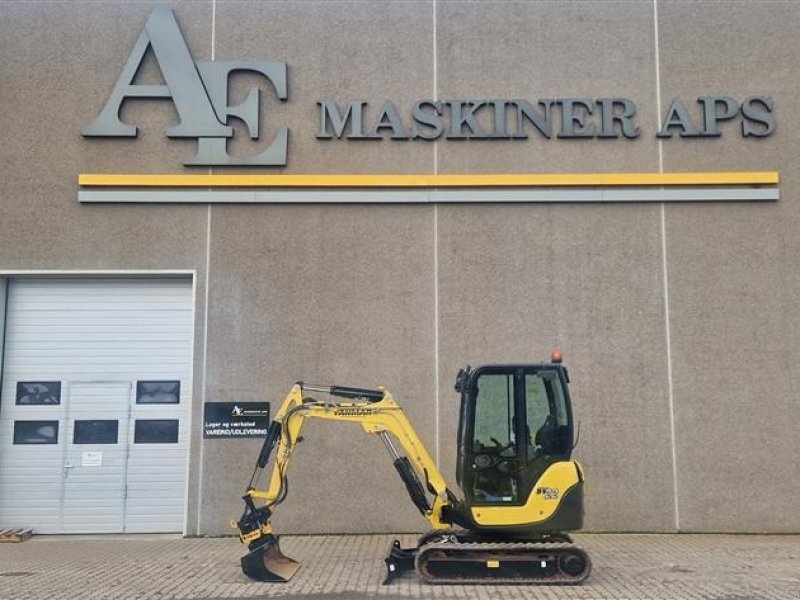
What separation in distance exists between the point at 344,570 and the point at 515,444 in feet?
7.74

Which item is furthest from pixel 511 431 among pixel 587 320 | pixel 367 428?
pixel 587 320

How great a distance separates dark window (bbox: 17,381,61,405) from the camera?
11.0 m

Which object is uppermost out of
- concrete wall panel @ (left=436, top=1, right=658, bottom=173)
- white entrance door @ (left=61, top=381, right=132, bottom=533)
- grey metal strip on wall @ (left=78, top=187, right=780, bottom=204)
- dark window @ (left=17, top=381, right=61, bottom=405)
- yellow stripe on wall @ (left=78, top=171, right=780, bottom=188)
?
concrete wall panel @ (left=436, top=1, right=658, bottom=173)

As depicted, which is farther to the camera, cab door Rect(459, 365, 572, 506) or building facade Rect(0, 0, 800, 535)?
building facade Rect(0, 0, 800, 535)

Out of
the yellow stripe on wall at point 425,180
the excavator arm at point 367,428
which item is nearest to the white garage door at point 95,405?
the yellow stripe on wall at point 425,180

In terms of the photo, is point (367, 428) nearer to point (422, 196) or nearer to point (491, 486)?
point (491, 486)

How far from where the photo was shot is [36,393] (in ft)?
36.0

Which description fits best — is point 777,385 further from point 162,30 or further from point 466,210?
point 162,30

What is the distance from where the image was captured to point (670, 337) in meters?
10.8

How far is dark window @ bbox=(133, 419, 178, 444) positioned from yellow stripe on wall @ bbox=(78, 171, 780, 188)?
3.37 meters

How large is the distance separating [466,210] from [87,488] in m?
6.65

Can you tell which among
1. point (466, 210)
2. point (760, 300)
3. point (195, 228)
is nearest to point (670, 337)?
point (760, 300)

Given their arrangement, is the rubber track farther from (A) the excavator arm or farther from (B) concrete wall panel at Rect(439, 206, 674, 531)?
(B) concrete wall panel at Rect(439, 206, 674, 531)

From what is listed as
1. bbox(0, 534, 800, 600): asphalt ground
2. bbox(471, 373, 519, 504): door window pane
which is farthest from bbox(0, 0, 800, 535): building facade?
bbox(471, 373, 519, 504): door window pane
